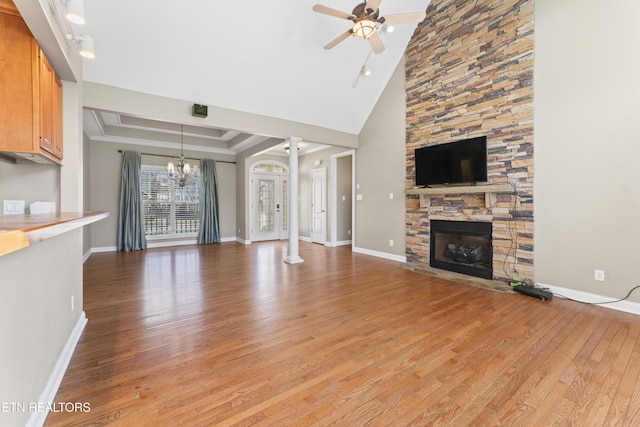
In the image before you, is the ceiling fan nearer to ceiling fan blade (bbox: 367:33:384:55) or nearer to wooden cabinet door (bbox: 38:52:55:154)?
ceiling fan blade (bbox: 367:33:384:55)

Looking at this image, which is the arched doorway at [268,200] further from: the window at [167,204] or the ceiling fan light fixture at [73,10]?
the ceiling fan light fixture at [73,10]

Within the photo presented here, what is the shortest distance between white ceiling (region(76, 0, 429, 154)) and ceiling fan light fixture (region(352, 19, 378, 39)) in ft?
3.17

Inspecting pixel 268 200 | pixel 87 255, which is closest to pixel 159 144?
pixel 87 255

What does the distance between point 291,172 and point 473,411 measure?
14.8ft

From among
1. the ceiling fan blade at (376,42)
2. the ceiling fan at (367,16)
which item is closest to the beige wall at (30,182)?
the ceiling fan at (367,16)

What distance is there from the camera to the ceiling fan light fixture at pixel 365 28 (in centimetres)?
312

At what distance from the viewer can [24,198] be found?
6.79 feet

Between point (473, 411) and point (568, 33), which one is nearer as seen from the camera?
point (473, 411)

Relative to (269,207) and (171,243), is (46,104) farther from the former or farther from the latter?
(269,207)

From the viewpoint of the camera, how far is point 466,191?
13.4ft

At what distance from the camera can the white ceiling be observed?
3.21 meters

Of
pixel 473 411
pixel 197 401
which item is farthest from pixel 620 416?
pixel 197 401

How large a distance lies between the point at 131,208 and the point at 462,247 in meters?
7.38

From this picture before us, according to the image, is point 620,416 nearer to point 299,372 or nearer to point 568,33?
point 299,372
